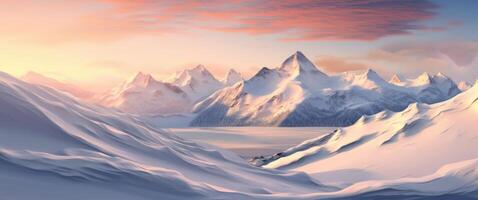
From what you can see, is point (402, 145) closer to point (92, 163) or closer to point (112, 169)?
point (112, 169)

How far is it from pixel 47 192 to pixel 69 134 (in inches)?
162

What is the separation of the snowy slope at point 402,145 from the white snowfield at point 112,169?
92.3 feet

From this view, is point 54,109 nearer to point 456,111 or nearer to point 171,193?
point 171,193

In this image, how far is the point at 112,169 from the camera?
1370 cm

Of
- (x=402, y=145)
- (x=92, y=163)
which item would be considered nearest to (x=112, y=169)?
(x=92, y=163)

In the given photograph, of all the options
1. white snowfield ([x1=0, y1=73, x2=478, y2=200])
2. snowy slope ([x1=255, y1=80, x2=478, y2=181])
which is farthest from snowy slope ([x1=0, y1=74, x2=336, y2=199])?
snowy slope ([x1=255, y1=80, x2=478, y2=181])

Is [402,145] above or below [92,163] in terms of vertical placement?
above

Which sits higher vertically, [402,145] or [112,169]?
[402,145]

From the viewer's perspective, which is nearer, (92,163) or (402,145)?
(92,163)

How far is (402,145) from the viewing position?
185 feet

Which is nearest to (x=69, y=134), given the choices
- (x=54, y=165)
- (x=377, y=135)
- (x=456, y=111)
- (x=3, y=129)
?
(x=3, y=129)

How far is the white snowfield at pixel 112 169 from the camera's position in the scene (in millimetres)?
12633

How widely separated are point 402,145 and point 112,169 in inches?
1856

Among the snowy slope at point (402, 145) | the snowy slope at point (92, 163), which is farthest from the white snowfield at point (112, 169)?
the snowy slope at point (402, 145)
